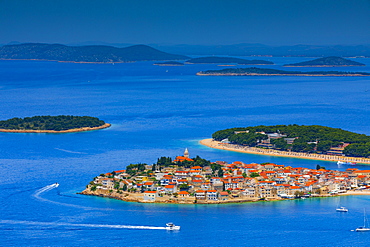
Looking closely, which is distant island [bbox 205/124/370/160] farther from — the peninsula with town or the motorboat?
the motorboat

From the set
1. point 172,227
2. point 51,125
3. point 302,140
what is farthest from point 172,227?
point 51,125

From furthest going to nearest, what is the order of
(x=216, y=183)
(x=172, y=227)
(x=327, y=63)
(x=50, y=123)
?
(x=327, y=63), (x=50, y=123), (x=216, y=183), (x=172, y=227)

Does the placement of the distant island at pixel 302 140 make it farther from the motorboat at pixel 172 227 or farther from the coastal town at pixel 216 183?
the motorboat at pixel 172 227

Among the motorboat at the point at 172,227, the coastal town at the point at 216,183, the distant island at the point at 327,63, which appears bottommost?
the motorboat at the point at 172,227

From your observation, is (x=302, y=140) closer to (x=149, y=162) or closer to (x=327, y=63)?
(x=149, y=162)

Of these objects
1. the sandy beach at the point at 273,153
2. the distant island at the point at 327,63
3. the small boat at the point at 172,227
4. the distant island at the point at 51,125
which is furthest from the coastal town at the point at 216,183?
the distant island at the point at 327,63
